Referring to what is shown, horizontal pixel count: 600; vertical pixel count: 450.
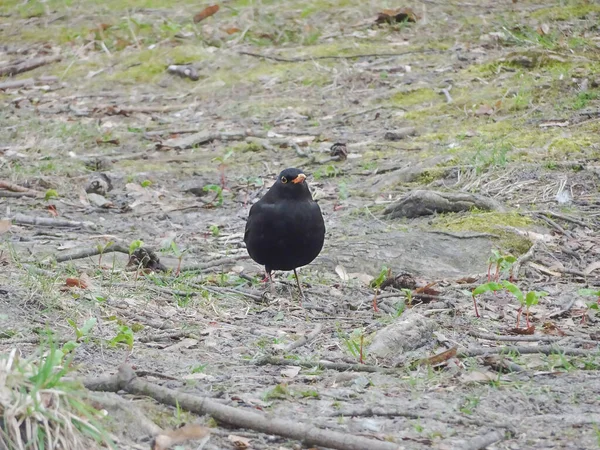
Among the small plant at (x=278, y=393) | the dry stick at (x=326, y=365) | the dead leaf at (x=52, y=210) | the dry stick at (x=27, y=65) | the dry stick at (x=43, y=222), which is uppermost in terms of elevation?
the small plant at (x=278, y=393)

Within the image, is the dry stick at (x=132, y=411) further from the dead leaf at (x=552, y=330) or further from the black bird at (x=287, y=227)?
the black bird at (x=287, y=227)

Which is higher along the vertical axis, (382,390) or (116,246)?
(382,390)

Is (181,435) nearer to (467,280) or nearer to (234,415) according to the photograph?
(234,415)

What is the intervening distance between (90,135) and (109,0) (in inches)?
209

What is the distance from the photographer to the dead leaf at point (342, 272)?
6086 millimetres

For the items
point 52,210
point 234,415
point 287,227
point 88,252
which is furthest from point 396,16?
point 234,415

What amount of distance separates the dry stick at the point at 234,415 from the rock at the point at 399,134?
5836 millimetres

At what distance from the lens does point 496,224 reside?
657 cm

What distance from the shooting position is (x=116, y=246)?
620 centimetres

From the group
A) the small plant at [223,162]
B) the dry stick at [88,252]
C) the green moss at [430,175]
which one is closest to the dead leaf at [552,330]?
the dry stick at [88,252]

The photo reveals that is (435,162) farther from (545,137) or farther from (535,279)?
(535,279)

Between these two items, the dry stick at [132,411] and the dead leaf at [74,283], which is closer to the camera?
the dry stick at [132,411]

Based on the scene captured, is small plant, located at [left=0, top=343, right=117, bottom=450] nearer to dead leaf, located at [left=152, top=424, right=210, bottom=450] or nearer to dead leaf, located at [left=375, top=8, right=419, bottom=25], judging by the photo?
dead leaf, located at [left=152, top=424, right=210, bottom=450]

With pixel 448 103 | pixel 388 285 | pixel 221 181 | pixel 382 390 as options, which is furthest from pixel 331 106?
pixel 382 390
